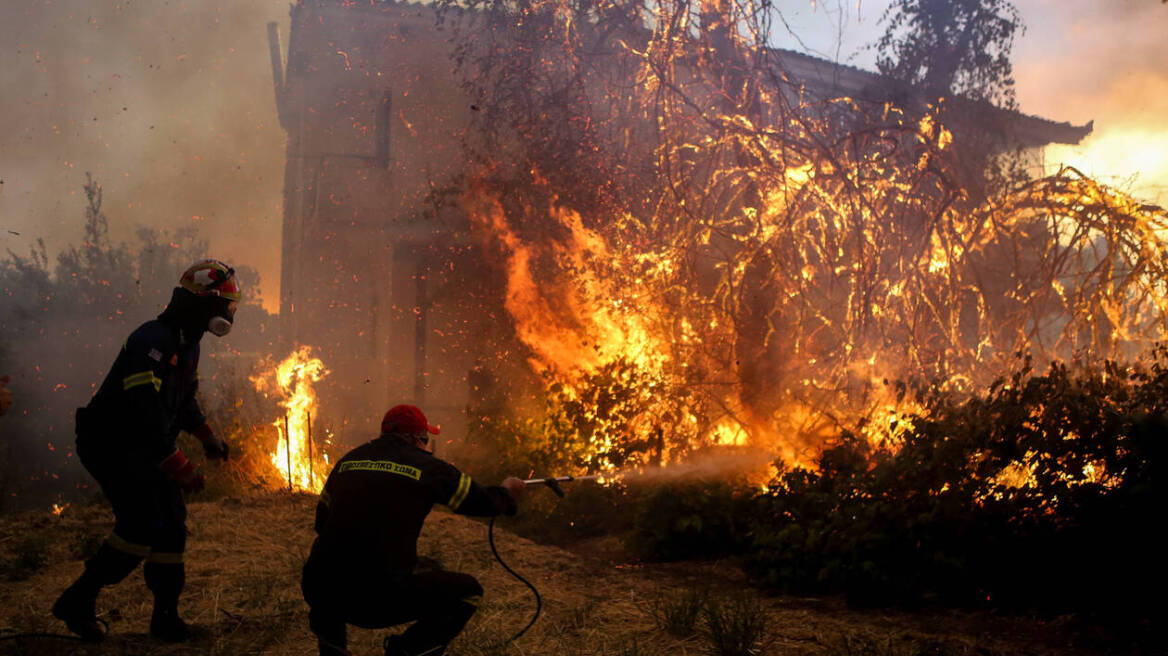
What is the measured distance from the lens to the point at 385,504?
356cm


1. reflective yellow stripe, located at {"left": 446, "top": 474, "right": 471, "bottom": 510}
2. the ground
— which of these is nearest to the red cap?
reflective yellow stripe, located at {"left": 446, "top": 474, "right": 471, "bottom": 510}

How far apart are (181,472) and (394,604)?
1772mm

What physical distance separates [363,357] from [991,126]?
13625 millimetres

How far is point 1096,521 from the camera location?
5.03 meters

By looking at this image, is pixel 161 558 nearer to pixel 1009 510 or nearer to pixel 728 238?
pixel 1009 510

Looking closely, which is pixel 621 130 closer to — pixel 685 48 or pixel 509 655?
pixel 685 48

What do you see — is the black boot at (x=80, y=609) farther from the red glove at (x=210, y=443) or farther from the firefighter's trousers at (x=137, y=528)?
the red glove at (x=210, y=443)

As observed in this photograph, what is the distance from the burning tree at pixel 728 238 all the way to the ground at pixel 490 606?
2.38 m

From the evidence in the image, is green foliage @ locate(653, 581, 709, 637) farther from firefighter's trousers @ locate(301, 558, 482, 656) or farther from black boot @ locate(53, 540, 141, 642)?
black boot @ locate(53, 540, 141, 642)

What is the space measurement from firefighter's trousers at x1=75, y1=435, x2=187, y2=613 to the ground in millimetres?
386

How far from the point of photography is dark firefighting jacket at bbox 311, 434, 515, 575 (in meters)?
3.54

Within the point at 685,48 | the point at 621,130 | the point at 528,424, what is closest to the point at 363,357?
the point at 528,424

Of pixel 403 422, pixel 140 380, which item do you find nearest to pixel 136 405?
pixel 140 380

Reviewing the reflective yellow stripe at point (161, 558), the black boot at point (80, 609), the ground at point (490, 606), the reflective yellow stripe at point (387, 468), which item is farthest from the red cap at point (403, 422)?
the black boot at point (80, 609)
